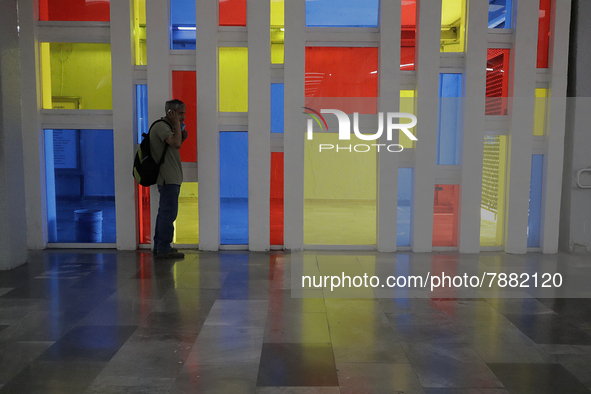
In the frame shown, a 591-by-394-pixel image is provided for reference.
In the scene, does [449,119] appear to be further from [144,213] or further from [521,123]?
[144,213]

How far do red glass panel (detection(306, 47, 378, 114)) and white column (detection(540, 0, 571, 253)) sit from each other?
2727 millimetres

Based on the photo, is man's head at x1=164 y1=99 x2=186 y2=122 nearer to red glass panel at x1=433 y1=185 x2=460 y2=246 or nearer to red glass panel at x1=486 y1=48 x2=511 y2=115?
red glass panel at x1=433 y1=185 x2=460 y2=246

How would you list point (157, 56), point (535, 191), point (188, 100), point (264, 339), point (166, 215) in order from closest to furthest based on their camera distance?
point (264, 339) → point (166, 215) → point (157, 56) → point (188, 100) → point (535, 191)

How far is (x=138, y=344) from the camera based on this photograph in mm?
4016

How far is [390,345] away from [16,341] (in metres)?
3.07

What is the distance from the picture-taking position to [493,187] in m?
7.88

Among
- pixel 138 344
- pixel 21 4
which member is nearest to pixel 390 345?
pixel 138 344

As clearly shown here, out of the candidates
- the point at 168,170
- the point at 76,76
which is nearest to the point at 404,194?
the point at 168,170

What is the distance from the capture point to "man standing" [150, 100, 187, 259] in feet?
22.7

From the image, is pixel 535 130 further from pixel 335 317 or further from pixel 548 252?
pixel 335 317

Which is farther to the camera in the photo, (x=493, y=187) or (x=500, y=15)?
(x=493, y=187)

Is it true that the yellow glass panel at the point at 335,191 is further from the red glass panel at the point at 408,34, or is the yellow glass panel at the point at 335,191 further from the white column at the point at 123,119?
the white column at the point at 123,119

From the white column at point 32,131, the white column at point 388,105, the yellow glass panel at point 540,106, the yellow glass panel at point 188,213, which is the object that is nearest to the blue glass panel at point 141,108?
the yellow glass panel at point 188,213

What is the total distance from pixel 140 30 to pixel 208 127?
1.87 meters
